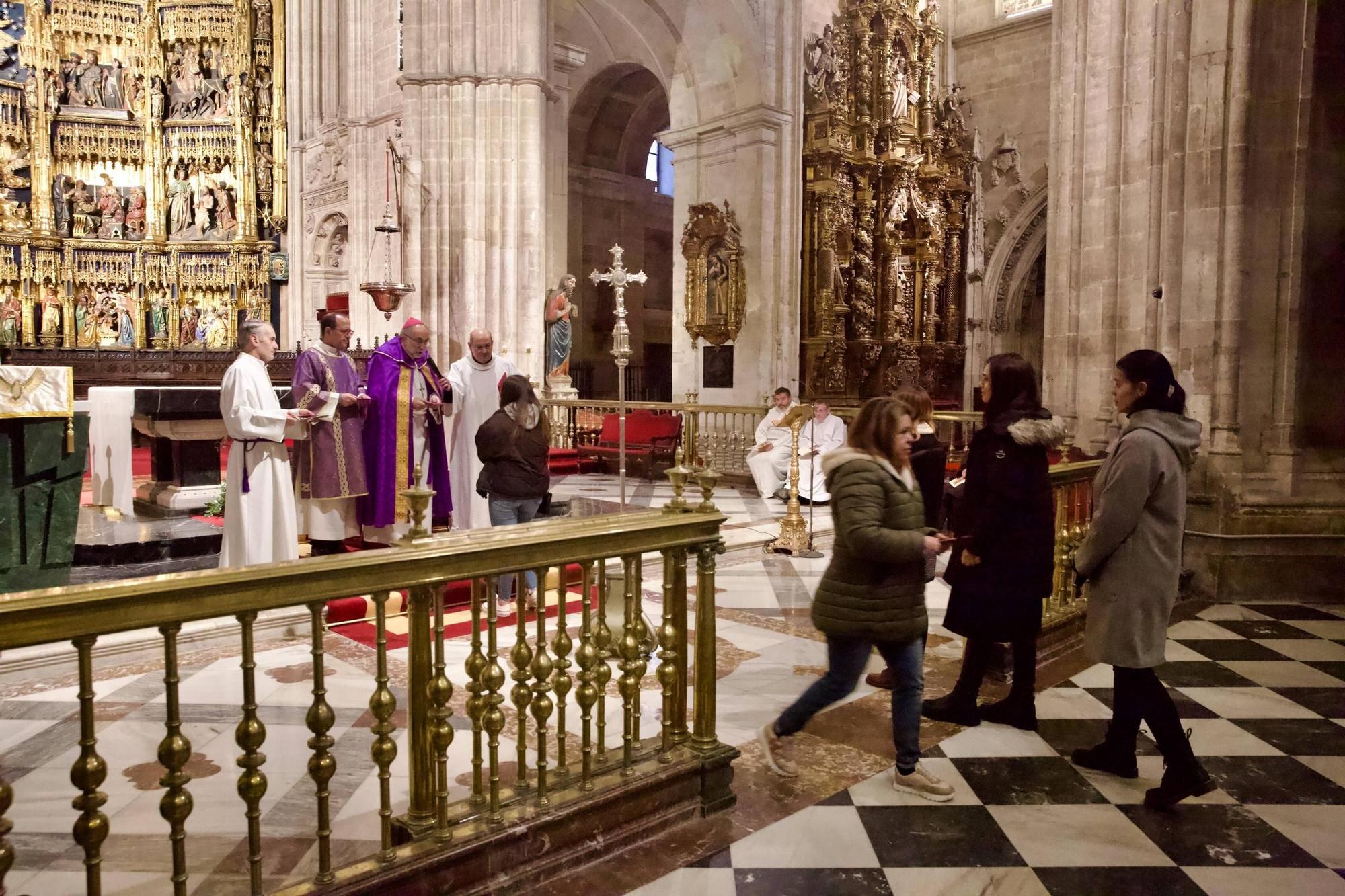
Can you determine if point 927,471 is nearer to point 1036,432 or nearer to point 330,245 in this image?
point 1036,432

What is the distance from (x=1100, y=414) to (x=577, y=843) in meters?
6.36


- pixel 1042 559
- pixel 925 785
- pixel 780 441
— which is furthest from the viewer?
pixel 780 441

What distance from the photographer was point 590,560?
9.30 feet

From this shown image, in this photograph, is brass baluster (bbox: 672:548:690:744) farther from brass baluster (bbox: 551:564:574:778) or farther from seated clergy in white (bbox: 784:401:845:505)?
seated clergy in white (bbox: 784:401:845:505)

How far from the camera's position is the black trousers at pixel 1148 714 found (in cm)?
326

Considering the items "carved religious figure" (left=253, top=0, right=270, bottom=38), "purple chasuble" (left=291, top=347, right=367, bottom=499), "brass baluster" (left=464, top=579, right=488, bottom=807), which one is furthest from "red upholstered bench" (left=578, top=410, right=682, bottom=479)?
"carved religious figure" (left=253, top=0, right=270, bottom=38)

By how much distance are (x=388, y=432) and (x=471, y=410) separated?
0.74m

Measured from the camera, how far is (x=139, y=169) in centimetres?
1730

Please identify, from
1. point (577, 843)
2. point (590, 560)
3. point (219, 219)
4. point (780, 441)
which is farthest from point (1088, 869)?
point (219, 219)

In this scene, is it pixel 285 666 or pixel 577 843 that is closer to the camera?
pixel 577 843

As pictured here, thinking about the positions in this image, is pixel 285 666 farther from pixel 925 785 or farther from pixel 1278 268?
pixel 1278 268

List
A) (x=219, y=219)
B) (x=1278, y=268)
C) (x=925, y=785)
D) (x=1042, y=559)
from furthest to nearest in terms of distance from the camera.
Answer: (x=219, y=219)
(x=1278, y=268)
(x=1042, y=559)
(x=925, y=785)

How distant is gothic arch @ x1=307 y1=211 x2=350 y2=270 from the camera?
54.4ft

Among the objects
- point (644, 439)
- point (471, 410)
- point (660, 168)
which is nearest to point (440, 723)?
point (471, 410)
